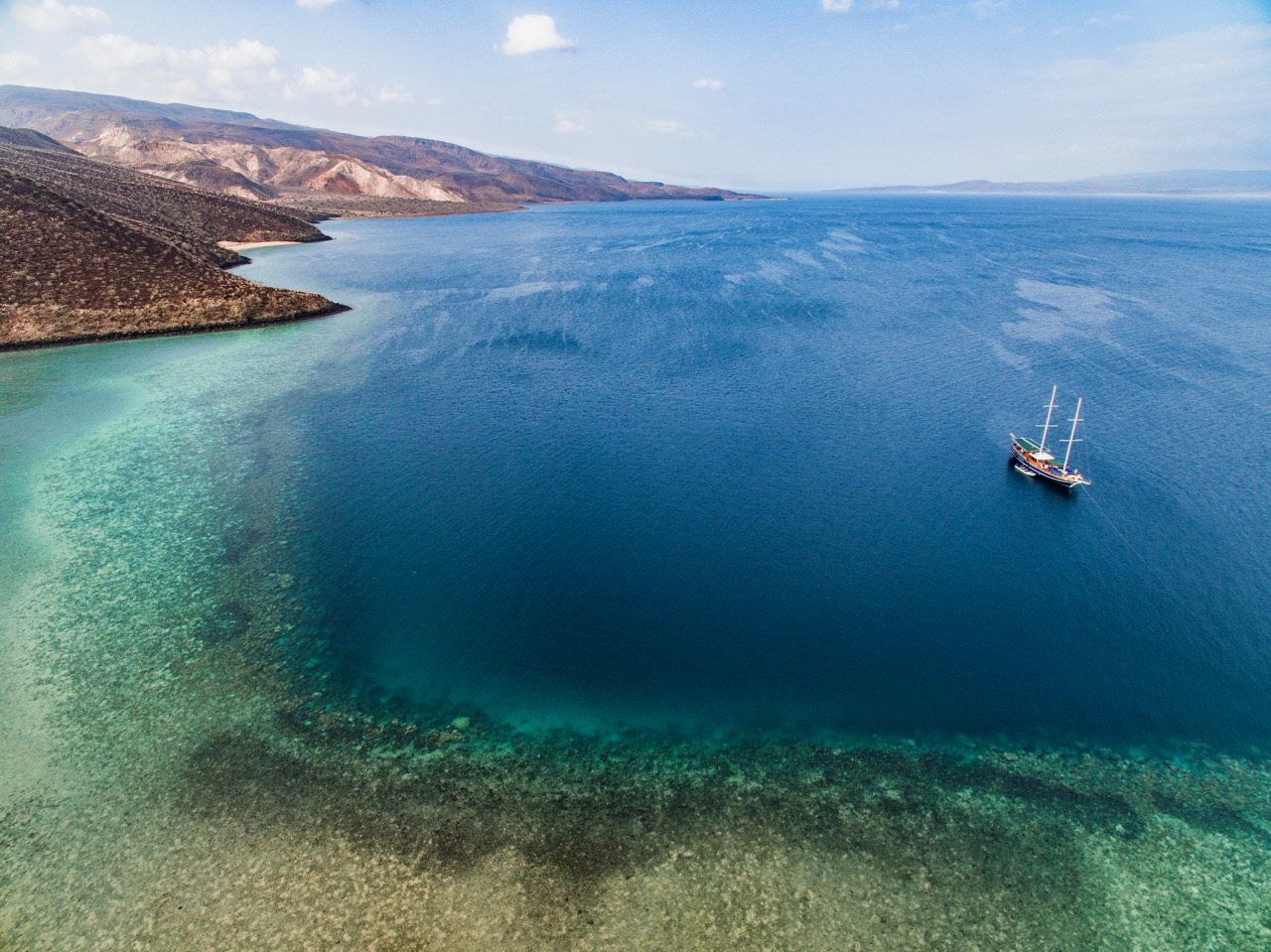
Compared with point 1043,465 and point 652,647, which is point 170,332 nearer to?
point 652,647

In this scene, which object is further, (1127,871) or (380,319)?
(380,319)

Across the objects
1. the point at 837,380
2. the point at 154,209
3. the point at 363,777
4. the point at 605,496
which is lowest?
the point at 363,777

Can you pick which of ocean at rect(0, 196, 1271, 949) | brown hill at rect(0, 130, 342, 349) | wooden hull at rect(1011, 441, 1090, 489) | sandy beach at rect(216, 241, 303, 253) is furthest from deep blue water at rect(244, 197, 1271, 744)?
sandy beach at rect(216, 241, 303, 253)

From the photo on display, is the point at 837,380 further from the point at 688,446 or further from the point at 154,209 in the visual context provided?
the point at 154,209

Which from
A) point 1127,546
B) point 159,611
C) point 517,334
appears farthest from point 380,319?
point 1127,546

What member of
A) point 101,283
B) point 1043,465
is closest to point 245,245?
point 101,283

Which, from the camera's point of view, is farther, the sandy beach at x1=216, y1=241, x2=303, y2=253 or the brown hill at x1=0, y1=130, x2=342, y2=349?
the sandy beach at x1=216, y1=241, x2=303, y2=253

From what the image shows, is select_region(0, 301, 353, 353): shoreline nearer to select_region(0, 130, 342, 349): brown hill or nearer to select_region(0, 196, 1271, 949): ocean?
select_region(0, 130, 342, 349): brown hill
